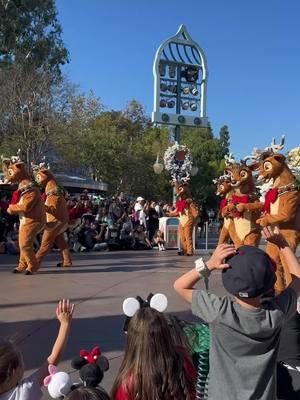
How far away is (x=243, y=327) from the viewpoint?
230cm

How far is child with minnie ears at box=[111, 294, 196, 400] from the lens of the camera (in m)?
2.39

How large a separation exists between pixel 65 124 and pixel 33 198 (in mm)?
17091

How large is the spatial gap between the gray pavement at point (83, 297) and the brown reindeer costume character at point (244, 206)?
972mm

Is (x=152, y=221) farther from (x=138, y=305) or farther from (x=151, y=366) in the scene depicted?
(x=151, y=366)

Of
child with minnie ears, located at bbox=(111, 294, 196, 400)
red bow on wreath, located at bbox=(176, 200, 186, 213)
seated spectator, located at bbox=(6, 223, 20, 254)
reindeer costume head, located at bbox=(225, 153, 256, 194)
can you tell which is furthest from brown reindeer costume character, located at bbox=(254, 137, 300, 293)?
seated spectator, located at bbox=(6, 223, 20, 254)

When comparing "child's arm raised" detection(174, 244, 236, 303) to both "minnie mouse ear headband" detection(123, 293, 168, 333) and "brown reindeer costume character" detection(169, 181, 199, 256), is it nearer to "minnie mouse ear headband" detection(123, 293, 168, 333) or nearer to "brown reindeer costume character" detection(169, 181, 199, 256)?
"minnie mouse ear headband" detection(123, 293, 168, 333)

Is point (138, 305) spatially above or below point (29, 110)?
below

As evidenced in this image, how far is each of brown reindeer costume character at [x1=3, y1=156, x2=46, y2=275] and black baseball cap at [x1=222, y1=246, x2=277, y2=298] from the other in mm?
7460

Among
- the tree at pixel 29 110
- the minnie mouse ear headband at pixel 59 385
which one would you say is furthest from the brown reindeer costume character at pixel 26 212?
the tree at pixel 29 110

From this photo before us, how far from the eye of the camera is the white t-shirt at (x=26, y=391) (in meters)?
2.32

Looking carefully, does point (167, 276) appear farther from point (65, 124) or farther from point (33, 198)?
point (65, 124)

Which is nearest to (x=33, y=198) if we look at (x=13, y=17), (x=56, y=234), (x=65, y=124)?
(x=56, y=234)

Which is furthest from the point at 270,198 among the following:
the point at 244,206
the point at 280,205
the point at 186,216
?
the point at 186,216

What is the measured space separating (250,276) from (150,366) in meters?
0.61
